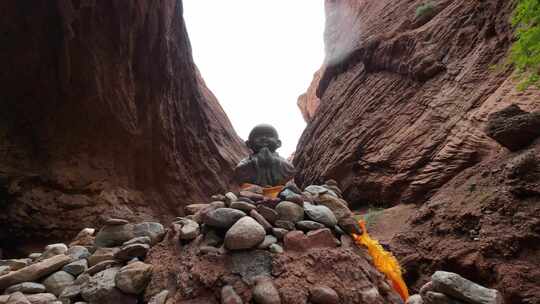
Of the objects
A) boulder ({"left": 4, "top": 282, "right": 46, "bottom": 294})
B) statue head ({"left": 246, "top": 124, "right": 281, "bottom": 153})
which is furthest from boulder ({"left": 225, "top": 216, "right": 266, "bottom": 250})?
statue head ({"left": 246, "top": 124, "right": 281, "bottom": 153})

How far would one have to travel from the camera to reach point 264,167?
13.8 ft

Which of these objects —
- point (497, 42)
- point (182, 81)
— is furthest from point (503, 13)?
point (182, 81)

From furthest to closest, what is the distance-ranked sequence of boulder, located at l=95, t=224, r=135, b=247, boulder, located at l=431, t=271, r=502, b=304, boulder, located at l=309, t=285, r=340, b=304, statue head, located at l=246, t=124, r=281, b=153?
statue head, located at l=246, t=124, r=281, b=153 < boulder, located at l=95, t=224, r=135, b=247 < boulder, located at l=309, t=285, r=340, b=304 < boulder, located at l=431, t=271, r=502, b=304

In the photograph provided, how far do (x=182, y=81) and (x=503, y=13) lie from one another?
7.70 m

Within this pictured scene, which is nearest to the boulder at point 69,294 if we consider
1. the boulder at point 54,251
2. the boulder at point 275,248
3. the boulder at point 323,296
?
the boulder at point 54,251

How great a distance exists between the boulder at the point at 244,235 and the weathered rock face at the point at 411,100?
427cm

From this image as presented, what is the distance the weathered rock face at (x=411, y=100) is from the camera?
5.30m

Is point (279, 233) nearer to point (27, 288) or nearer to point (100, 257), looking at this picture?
point (100, 257)

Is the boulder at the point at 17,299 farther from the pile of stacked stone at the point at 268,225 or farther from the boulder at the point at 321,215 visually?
the boulder at the point at 321,215

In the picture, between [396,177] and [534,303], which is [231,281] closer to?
[534,303]

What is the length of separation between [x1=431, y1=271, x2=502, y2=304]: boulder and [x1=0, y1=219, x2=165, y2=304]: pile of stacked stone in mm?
1826

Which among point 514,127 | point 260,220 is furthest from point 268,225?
point 514,127

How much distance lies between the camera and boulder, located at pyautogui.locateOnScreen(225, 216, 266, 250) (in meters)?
1.92

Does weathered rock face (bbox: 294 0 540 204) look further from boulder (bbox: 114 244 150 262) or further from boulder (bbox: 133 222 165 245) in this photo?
boulder (bbox: 114 244 150 262)
